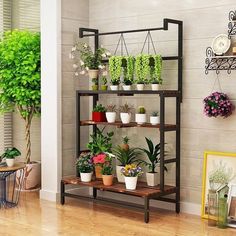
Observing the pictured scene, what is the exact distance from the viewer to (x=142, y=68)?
215 inches

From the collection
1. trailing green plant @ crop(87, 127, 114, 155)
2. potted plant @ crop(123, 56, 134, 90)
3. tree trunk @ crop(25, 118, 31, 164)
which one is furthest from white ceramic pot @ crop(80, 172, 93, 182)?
tree trunk @ crop(25, 118, 31, 164)

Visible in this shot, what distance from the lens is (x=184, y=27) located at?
5406 millimetres

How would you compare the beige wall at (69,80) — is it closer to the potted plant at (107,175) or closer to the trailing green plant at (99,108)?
the trailing green plant at (99,108)

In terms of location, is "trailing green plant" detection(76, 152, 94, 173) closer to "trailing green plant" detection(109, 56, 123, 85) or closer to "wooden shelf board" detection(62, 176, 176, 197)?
"wooden shelf board" detection(62, 176, 176, 197)

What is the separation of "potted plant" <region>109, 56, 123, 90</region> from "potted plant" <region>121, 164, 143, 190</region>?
91 cm

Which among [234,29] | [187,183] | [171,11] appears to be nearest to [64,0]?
[171,11]

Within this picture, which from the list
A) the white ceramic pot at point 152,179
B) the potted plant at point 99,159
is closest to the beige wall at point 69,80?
the potted plant at point 99,159

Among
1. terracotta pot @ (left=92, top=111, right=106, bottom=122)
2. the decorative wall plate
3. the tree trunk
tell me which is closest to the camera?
the decorative wall plate

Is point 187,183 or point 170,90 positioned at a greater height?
point 170,90

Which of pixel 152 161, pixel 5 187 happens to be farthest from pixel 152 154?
pixel 5 187

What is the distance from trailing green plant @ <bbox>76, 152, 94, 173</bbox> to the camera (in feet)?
18.6

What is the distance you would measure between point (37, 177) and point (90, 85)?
136cm

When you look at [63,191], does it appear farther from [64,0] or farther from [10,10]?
[10,10]

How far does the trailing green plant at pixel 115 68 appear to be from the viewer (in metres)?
5.63
